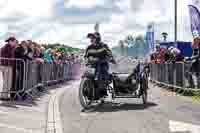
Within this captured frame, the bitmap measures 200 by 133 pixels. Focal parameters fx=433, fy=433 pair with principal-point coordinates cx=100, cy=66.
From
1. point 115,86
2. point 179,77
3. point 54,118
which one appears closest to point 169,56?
point 179,77

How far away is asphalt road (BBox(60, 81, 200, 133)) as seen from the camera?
8.30 meters

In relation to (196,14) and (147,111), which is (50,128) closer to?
(147,111)

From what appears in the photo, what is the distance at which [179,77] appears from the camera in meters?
16.0

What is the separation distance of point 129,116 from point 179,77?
6.66 metres

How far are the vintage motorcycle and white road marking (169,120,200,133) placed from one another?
298 cm

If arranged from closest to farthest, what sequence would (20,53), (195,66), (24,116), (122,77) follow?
(24,116)
(122,77)
(20,53)
(195,66)

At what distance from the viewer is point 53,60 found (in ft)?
68.7

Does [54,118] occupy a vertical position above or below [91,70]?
below

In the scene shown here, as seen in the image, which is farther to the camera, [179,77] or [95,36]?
[179,77]

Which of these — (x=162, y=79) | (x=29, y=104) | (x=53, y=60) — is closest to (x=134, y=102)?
(x=29, y=104)

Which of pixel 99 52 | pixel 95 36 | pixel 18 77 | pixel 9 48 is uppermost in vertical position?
pixel 95 36

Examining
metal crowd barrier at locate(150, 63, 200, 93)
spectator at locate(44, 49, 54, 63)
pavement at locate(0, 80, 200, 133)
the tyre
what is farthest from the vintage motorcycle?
spectator at locate(44, 49, 54, 63)

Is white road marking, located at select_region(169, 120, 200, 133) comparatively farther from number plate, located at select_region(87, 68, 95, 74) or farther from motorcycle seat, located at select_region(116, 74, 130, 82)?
motorcycle seat, located at select_region(116, 74, 130, 82)

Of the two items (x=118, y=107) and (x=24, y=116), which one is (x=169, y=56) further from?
(x=24, y=116)
